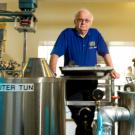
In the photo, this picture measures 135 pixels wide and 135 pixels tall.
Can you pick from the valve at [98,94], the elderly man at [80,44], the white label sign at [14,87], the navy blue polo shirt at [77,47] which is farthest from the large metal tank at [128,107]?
the navy blue polo shirt at [77,47]

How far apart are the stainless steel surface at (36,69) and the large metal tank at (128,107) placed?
0.45 m

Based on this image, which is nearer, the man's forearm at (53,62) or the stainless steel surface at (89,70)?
the stainless steel surface at (89,70)

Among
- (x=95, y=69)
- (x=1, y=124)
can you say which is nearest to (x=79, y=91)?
(x=95, y=69)

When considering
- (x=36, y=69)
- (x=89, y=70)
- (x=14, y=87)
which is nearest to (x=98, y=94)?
(x=89, y=70)

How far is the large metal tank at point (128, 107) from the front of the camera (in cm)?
161

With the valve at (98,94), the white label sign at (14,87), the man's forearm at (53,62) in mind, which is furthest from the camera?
the man's forearm at (53,62)

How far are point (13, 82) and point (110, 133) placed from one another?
583 mm

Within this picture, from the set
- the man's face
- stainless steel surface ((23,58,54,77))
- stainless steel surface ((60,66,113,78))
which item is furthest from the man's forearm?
stainless steel surface ((23,58,54,77))

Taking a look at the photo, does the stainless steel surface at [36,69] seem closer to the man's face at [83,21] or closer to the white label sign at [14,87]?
the white label sign at [14,87]

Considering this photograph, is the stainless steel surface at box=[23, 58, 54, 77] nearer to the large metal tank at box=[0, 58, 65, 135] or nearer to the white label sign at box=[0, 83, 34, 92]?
the large metal tank at box=[0, 58, 65, 135]

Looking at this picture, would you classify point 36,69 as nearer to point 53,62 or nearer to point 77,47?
point 53,62

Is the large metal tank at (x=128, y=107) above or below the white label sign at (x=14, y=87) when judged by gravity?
below

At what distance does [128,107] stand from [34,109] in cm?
53

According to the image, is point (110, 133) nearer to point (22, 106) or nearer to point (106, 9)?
point (22, 106)
